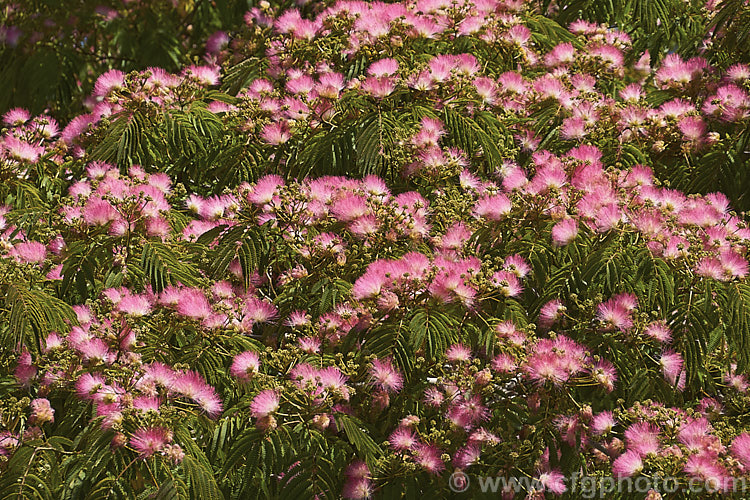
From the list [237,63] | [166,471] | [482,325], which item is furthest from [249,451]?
[237,63]

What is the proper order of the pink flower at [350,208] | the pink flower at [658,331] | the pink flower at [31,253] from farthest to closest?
1. the pink flower at [31,253]
2. the pink flower at [350,208]
3. the pink flower at [658,331]

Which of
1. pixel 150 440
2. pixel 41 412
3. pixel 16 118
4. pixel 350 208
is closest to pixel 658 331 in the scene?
pixel 350 208

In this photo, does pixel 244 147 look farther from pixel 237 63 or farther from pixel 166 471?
pixel 166 471

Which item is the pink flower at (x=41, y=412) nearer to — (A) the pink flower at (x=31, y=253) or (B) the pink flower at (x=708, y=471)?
(A) the pink flower at (x=31, y=253)

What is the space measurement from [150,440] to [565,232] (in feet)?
6.26

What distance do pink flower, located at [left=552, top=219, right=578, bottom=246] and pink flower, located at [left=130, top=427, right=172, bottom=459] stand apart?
70.7 inches

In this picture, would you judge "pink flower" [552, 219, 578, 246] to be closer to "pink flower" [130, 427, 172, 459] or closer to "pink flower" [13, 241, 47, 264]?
"pink flower" [130, 427, 172, 459]

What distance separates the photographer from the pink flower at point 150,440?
3.76 meters

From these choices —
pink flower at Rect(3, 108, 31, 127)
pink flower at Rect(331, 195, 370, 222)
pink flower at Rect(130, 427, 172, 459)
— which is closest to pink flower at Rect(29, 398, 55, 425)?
pink flower at Rect(130, 427, 172, 459)

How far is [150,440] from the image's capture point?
12.3 feet

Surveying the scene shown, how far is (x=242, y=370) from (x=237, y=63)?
2943 millimetres

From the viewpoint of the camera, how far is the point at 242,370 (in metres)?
4.18

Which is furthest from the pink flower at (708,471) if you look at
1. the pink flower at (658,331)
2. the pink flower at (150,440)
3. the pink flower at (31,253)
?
the pink flower at (31,253)

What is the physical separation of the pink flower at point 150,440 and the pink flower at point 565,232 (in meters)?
1.80
